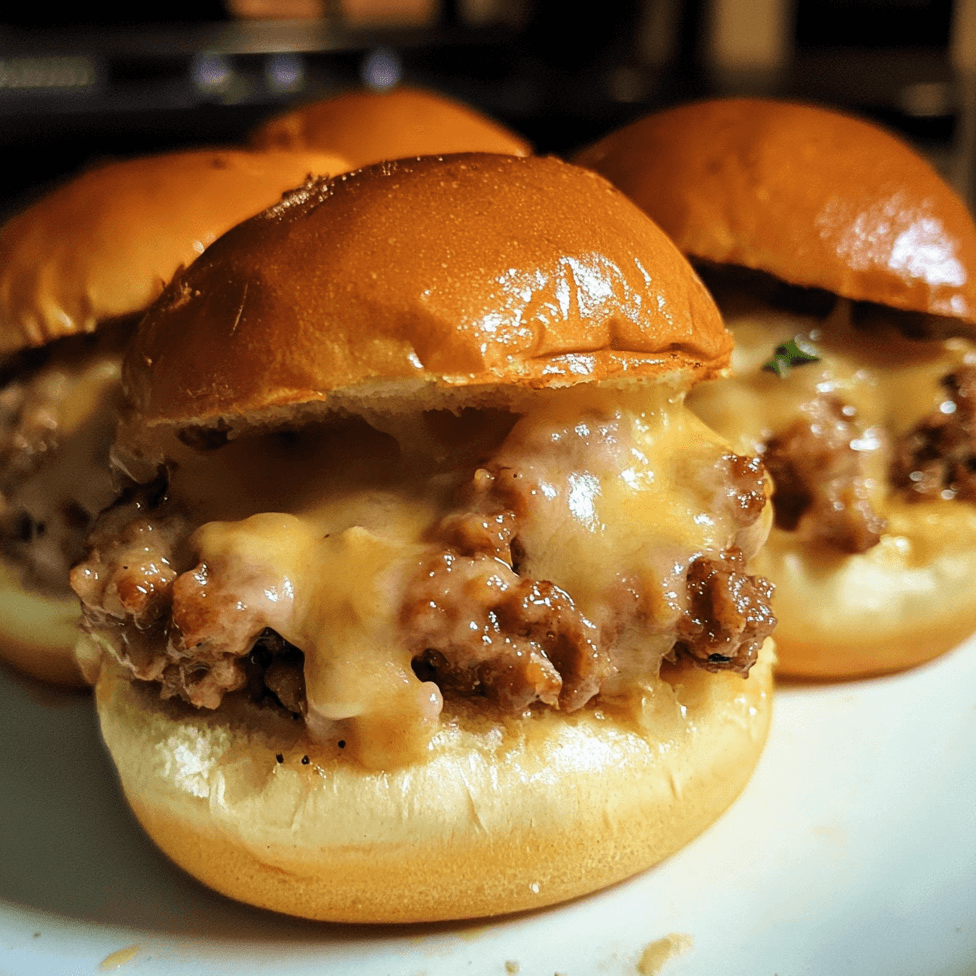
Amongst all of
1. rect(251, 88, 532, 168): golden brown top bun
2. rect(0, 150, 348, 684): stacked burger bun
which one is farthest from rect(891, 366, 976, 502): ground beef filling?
rect(0, 150, 348, 684): stacked burger bun

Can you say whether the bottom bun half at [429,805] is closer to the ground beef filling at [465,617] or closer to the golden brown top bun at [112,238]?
the ground beef filling at [465,617]

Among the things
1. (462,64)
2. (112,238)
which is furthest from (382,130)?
(462,64)

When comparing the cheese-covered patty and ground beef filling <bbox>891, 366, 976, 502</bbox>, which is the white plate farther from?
ground beef filling <bbox>891, 366, 976, 502</bbox>

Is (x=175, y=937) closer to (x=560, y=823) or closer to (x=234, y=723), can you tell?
(x=234, y=723)

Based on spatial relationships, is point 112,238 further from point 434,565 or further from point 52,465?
point 434,565

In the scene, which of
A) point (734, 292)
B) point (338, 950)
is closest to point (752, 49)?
point (734, 292)

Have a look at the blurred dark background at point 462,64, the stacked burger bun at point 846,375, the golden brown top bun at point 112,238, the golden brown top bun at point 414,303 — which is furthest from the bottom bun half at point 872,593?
the blurred dark background at point 462,64

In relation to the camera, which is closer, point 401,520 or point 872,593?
point 401,520
